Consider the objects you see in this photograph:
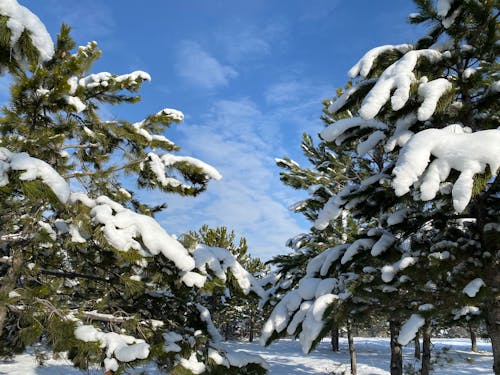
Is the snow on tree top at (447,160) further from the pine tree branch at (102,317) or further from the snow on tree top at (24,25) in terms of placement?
the pine tree branch at (102,317)

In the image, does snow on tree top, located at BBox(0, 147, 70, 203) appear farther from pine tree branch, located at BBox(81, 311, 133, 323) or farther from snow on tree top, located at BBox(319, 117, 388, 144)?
snow on tree top, located at BBox(319, 117, 388, 144)

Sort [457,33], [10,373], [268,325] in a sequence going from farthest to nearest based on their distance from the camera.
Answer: [10,373] < [457,33] < [268,325]

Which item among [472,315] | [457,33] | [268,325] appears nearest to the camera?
[268,325]

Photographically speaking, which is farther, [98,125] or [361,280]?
[98,125]

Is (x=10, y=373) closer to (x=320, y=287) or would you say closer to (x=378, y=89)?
(x=320, y=287)

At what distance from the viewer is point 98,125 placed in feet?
17.9

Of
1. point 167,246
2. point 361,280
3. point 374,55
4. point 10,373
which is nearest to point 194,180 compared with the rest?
point 167,246

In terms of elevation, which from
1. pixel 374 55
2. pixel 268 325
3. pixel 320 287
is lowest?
pixel 268 325

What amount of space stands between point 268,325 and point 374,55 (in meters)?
3.46

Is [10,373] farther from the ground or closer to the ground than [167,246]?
closer to the ground

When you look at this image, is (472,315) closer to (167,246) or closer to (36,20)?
(167,246)

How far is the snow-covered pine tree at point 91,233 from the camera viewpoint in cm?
300

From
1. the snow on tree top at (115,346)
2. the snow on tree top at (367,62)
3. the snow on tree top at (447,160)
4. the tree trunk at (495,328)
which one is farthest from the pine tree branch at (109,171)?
the tree trunk at (495,328)

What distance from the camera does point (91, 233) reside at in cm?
353
